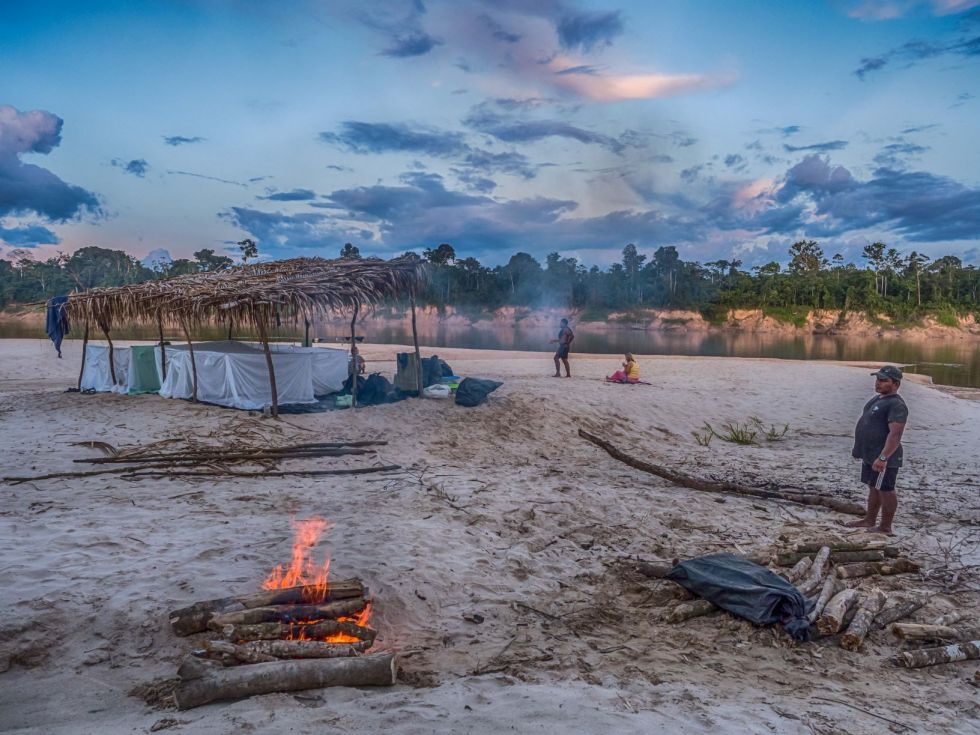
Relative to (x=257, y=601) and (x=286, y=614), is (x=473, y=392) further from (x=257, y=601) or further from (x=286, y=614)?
(x=286, y=614)

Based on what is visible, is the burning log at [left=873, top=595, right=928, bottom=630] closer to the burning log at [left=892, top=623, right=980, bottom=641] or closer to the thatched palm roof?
the burning log at [left=892, top=623, right=980, bottom=641]

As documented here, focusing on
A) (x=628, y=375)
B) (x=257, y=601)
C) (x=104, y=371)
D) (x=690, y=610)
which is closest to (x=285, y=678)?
(x=257, y=601)

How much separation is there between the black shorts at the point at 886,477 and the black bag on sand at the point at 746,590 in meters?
2.43

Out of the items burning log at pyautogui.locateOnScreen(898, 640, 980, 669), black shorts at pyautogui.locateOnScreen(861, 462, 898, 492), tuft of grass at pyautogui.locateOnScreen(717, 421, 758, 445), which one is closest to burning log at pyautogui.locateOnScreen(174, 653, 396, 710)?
burning log at pyautogui.locateOnScreen(898, 640, 980, 669)

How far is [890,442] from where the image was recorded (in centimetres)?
562

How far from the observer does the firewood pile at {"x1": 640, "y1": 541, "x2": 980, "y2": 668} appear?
12.3ft

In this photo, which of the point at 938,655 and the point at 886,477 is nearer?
the point at 938,655

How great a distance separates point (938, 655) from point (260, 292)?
10.3m

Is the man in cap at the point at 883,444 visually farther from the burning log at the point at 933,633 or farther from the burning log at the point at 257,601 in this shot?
the burning log at the point at 257,601

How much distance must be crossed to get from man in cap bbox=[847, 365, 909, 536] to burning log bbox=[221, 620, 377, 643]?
5.33 m

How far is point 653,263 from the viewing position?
8244 cm

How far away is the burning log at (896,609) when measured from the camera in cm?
407

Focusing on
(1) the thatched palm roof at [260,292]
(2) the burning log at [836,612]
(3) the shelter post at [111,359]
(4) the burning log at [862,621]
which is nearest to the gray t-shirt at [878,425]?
(4) the burning log at [862,621]

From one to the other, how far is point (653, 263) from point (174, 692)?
85.5 metres
